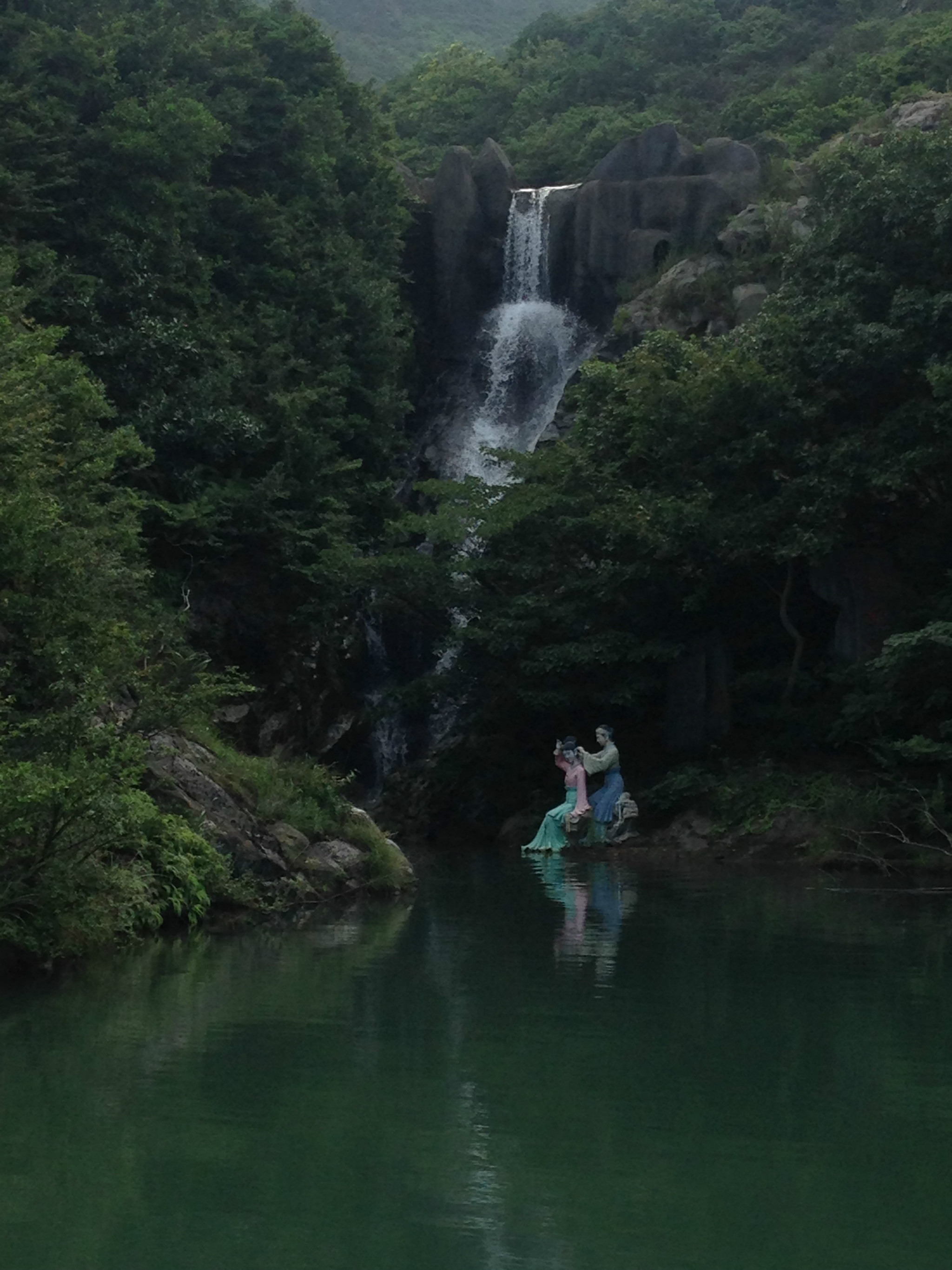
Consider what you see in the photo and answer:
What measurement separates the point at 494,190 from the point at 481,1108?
32784 mm

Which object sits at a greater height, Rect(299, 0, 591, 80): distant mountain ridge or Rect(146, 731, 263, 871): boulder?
Rect(299, 0, 591, 80): distant mountain ridge

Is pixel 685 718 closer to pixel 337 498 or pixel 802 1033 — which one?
pixel 337 498

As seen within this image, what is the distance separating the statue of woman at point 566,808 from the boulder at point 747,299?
1026 centimetres

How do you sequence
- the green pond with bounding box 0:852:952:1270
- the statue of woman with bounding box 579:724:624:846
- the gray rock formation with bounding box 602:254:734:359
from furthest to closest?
the gray rock formation with bounding box 602:254:734:359
the statue of woman with bounding box 579:724:624:846
the green pond with bounding box 0:852:952:1270

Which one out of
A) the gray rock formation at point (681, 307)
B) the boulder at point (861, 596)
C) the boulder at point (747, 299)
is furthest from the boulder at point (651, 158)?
the boulder at point (861, 596)

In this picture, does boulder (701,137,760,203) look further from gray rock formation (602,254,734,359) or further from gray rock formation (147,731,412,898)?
gray rock formation (147,731,412,898)

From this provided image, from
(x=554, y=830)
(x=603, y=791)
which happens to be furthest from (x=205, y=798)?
(x=603, y=791)

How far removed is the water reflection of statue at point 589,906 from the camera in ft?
40.5

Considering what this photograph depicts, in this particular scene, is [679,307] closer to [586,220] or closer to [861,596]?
[586,220]

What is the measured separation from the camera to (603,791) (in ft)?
80.5

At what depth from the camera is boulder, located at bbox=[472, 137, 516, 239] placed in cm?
3750

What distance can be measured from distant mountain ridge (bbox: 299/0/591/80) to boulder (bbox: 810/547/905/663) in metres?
50.9

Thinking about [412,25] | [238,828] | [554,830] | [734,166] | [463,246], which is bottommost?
[238,828]

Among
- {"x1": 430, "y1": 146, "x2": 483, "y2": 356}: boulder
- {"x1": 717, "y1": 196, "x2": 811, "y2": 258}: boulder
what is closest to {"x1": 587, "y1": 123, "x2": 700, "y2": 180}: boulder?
{"x1": 430, "y1": 146, "x2": 483, "y2": 356}: boulder
